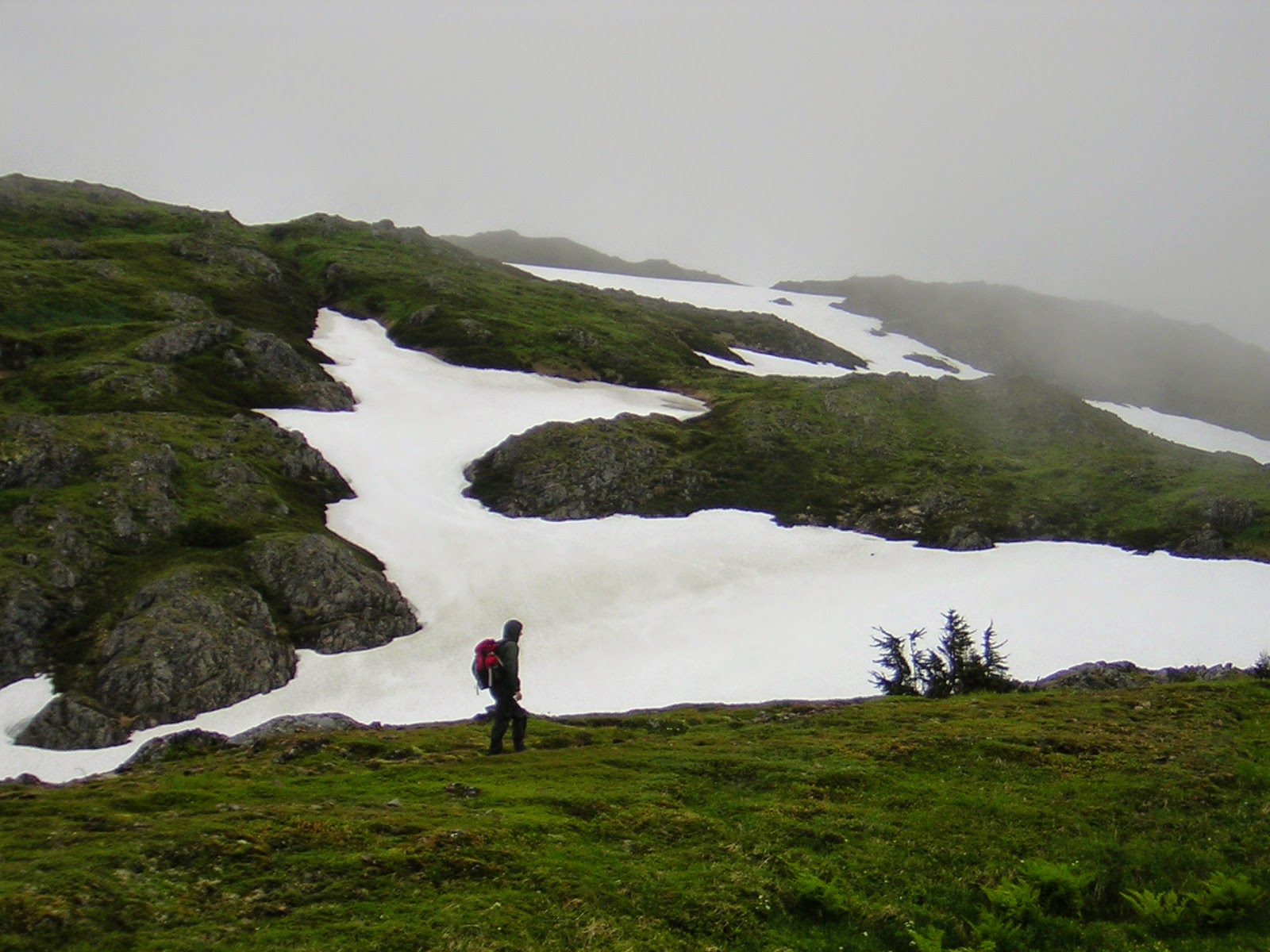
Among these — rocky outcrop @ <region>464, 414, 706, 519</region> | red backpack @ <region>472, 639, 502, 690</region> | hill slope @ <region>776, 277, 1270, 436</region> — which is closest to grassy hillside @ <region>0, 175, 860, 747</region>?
rocky outcrop @ <region>464, 414, 706, 519</region>

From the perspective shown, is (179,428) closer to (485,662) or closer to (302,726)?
(302,726)

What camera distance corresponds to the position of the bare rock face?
36.4 m

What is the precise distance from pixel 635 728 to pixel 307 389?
58.4 metres

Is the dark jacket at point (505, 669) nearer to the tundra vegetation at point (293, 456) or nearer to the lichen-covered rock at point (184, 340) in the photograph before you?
the tundra vegetation at point (293, 456)

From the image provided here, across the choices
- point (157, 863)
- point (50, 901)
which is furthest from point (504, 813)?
point (50, 901)

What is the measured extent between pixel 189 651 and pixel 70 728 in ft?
19.1

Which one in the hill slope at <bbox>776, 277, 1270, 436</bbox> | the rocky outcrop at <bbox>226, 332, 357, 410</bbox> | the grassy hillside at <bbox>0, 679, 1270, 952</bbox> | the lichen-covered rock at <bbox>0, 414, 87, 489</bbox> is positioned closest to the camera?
the grassy hillside at <bbox>0, 679, 1270, 952</bbox>

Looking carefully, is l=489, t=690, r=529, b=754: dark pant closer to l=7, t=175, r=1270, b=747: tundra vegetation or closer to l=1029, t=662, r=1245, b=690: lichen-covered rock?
l=7, t=175, r=1270, b=747: tundra vegetation

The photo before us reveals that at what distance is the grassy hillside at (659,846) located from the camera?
10477mm

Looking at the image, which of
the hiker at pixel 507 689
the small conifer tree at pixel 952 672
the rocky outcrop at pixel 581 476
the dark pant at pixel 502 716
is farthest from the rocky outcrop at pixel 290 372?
the dark pant at pixel 502 716

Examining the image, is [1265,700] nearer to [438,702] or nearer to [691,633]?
[691,633]

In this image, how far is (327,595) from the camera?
1816 inches

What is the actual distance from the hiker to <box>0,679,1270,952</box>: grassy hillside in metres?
0.97

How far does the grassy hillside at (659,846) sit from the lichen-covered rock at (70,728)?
16002 mm
